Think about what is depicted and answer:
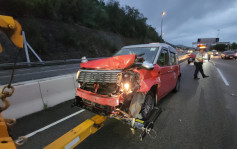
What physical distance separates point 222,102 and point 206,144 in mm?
2827

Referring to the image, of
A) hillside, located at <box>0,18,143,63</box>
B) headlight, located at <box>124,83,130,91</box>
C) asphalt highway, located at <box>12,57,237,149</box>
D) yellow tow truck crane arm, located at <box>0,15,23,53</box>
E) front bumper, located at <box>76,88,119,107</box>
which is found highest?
hillside, located at <box>0,18,143,63</box>

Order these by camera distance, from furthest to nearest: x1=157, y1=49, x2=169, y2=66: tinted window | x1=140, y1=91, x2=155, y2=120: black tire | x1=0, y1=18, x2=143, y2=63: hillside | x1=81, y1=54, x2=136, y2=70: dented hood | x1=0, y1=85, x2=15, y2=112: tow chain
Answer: x1=0, y1=18, x2=143, y2=63: hillside
x1=157, y1=49, x2=169, y2=66: tinted window
x1=140, y1=91, x2=155, y2=120: black tire
x1=81, y1=54, x2=136, y2=70: dented hood
x1=0, y1=85, x2=15, y2=112: tow chain

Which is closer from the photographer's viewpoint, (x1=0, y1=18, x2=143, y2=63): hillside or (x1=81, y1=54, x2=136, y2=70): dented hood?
(x1=81, y1=54, x2=136, y2=70): dented hood

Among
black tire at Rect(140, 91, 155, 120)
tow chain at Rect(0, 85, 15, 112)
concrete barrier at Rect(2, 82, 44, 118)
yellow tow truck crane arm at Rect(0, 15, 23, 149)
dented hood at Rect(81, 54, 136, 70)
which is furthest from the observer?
concrete barrier at Rect(2, 82, 44, 118)

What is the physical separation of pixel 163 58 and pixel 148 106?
5.27ft

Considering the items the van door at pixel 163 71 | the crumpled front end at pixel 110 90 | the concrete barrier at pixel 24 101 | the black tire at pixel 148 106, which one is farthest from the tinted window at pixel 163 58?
the concrete barrier at pixel 24 101

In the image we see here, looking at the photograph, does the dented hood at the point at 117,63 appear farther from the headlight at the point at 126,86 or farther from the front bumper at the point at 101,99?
the front bumper at the point at 101,99

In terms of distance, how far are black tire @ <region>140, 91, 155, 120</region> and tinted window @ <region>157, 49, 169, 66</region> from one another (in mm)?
982

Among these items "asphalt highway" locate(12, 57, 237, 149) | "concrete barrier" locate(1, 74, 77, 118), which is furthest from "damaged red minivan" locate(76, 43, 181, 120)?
"concrete barrier" locate(1, 74, 77, 118)

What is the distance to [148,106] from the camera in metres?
3.21

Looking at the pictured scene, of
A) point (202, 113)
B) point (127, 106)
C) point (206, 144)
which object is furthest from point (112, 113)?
point (202, 113)

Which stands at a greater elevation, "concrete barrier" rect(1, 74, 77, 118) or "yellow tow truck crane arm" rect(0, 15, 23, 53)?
"yellow tow truck crane arm" rect(0, 15, 23, 53)

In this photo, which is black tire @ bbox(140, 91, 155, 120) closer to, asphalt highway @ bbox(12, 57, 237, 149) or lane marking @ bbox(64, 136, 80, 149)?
asphalt highway @ bbox(12, 57, 237, 149)

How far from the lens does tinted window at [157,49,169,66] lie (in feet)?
11.9
